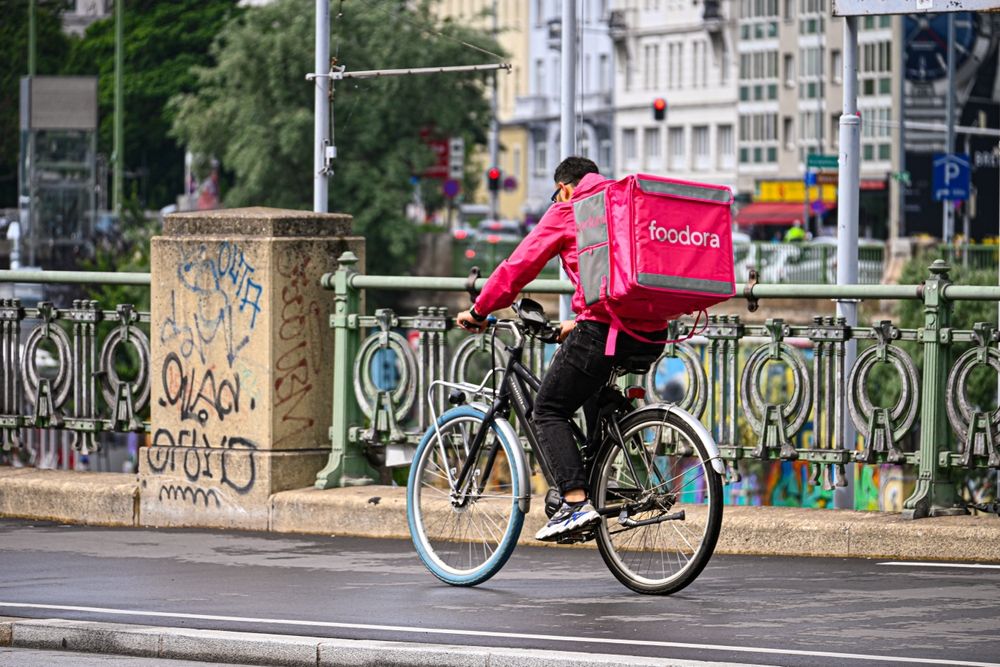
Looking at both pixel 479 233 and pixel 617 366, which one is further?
pixel 479 233

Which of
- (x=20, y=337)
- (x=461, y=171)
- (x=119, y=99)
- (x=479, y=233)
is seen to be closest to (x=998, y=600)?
(x=20, y=337)

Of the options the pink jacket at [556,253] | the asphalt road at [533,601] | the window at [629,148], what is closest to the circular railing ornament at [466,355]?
the asphalt road at [533,601]

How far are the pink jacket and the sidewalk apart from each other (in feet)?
5.95

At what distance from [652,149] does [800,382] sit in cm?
9611

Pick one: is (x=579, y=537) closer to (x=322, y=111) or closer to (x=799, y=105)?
(x=322, y=111)

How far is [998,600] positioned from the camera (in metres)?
8.39

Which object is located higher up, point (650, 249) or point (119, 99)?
point (119, 99)

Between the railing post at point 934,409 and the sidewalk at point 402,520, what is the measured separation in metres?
0.13

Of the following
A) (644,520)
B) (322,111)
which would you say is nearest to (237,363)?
(644,520)

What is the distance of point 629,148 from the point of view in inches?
4235

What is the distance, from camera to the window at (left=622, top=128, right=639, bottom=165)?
4218 inches

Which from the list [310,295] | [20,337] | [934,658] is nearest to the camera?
[934,658]

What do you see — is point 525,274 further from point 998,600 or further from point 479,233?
point 479,233

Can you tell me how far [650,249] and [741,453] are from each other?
8.35 feet
